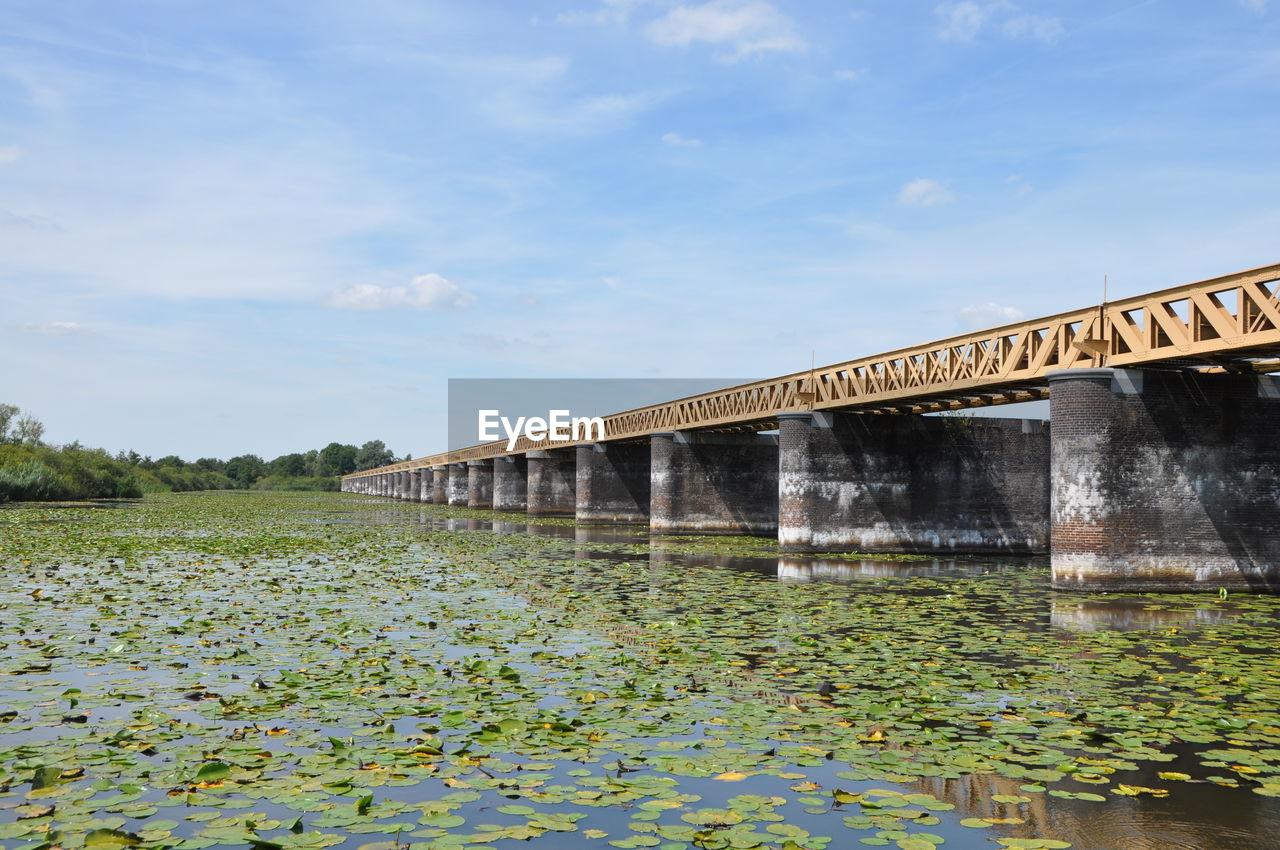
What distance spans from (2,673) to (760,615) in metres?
8.66

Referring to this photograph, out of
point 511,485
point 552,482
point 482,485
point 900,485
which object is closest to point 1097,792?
point 900,485

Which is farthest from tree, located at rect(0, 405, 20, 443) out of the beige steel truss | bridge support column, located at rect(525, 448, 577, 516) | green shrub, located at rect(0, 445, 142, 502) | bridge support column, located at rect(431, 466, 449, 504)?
the beige steel truss

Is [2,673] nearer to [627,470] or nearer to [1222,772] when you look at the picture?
[1222,772]

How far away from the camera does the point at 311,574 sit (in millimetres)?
19219

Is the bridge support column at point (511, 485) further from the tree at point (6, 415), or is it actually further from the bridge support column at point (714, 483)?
the tree at point (6, 415)

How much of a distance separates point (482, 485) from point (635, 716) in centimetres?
6982

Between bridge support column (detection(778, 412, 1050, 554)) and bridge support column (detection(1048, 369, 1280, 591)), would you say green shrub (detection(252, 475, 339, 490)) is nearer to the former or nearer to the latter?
bridge support column (detection(778, 412, 1050, 554))

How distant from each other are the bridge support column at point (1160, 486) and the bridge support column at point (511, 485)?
50200 millimetres

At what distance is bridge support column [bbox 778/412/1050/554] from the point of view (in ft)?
92.1

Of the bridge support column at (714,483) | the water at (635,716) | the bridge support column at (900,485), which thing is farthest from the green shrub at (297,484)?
the water at (635,716)

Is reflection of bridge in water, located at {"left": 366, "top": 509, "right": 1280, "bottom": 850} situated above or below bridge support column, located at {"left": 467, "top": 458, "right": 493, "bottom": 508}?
below

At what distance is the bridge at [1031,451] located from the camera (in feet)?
59.2

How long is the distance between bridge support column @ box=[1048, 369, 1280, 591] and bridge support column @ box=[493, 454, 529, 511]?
50200 mm

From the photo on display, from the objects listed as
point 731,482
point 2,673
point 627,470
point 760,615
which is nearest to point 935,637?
point 760,615
